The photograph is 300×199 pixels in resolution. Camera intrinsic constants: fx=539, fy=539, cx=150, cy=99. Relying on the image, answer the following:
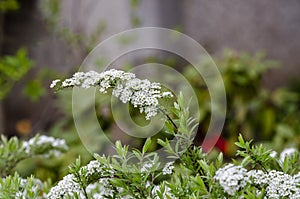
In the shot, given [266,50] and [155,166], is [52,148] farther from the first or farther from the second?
[266,50]

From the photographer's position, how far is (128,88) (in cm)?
102

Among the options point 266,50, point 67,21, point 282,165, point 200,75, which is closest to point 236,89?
point 200,75

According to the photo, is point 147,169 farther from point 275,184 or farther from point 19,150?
point 19,150

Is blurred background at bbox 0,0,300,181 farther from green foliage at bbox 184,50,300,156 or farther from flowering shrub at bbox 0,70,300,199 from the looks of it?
flowering shrub at bbox 0,70,300,199

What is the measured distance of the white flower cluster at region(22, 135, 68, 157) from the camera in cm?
150

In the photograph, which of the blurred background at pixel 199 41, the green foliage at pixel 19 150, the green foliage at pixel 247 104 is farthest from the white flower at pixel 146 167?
the green foliage at pixel 247 104

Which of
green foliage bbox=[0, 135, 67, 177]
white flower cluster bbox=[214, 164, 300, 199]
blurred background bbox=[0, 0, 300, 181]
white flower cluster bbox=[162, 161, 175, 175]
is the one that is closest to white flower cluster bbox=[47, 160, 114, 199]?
white flower cluster bbox=[162, 161, 175, 175]

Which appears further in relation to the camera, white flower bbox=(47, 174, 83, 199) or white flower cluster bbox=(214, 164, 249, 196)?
white flower bbox=(47, 174, 83, 199)

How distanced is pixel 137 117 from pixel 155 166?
170cm

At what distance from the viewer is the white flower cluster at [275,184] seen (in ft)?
3.09

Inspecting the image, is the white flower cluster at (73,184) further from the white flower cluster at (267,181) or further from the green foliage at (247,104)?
the green foliage at (247,104)

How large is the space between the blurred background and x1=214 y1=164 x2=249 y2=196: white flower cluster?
2.06 meters

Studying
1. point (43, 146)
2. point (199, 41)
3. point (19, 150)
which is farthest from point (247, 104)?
point (19, 150)

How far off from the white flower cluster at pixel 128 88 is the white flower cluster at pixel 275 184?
218 mm
